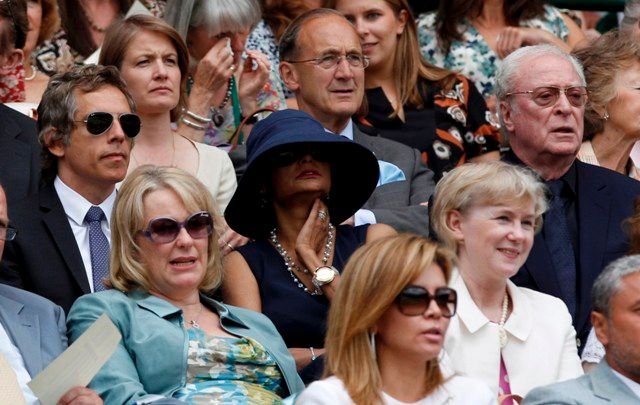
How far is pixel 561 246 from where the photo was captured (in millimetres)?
7359

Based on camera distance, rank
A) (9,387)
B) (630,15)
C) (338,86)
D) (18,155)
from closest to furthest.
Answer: (9,387) < (18,155) < (338,86) < (630,15)

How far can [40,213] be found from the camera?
6.75 metres

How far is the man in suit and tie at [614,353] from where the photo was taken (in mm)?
5719

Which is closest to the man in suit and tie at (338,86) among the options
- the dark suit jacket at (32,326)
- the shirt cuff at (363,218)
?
the shirt cuff at (363,218)

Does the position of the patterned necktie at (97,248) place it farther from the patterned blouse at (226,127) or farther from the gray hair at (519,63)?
the gray hair at (519,63)

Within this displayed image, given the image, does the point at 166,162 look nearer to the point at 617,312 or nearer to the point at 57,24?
the point at 57,24

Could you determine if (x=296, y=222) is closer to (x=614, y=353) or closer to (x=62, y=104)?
(x=62, y=104)

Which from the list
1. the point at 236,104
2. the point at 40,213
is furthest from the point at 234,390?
the point at 236,104

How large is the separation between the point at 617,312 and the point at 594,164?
8.42 feet

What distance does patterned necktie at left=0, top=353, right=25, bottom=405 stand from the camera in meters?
5.67

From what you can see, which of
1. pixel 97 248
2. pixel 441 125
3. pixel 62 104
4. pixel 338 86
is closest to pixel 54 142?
pixel 62 104

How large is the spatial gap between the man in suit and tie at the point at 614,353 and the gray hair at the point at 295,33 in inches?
116

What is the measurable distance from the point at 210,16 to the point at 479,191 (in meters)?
2.61

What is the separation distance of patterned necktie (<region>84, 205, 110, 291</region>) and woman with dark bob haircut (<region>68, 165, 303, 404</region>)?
400mm
